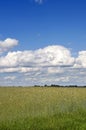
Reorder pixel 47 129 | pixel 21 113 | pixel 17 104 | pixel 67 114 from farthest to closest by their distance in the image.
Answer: pixel 17 104 < pixel 21 113 < pixel 67 114 < pixel 47 129

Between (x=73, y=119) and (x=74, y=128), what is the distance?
2.12 metres

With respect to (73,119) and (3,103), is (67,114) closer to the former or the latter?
(73,119)

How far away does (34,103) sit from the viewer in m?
26.2

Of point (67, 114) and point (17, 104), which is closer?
point (67, 114)

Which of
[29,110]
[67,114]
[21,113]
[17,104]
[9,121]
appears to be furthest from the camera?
[17,104]

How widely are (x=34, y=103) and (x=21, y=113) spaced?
4.81 meters

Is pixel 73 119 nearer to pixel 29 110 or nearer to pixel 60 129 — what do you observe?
pixel 60 129

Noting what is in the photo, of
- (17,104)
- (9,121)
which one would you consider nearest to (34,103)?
(17,104)

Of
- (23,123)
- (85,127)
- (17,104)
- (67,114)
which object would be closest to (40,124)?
(23,123)

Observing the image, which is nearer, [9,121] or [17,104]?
[9,121]

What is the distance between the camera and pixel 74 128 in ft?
54.1

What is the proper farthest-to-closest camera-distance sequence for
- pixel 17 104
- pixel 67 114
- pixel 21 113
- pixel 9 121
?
pixel 17 104
pixel 21 113
pixel 67 114
pixel 9 121

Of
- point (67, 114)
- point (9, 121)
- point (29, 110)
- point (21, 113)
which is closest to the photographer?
point (9, 121)

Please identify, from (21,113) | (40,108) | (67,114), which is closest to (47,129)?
(67,114)
